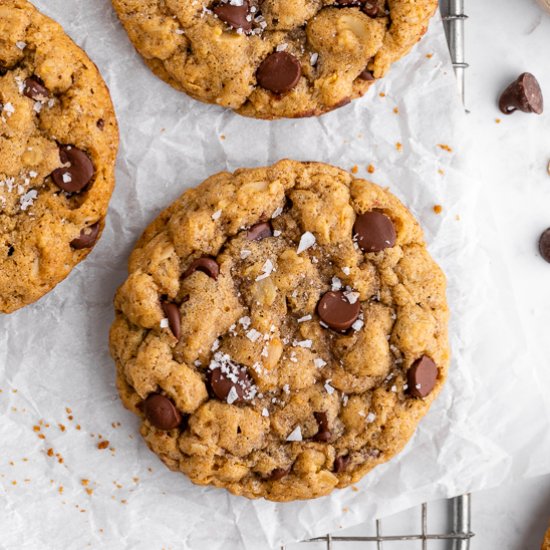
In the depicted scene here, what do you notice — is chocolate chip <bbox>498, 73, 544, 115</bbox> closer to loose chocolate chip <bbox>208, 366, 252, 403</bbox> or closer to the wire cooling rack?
the wire cooling rack

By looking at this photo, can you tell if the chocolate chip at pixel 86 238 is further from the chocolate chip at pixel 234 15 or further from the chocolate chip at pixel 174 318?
the chocolate chip at pixel 234 15

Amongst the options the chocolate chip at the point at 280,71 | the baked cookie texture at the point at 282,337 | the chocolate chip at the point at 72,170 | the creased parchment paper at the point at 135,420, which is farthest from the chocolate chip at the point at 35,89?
the chocolate chip at the point at 280,71

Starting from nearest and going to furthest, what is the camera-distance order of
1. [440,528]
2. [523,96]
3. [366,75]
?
1. [366,75]
2. [523,96]
3. [440,528]

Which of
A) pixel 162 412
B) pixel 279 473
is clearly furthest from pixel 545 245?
pixel 162 412

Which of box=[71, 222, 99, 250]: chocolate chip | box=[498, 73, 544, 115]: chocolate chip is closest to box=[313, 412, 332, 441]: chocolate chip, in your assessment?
box=[71, 222, 99, 250]: chocolate chip

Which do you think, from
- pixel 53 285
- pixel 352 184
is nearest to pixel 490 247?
pixel 352 184

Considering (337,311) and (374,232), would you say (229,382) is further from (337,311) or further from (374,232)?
(374,232)
